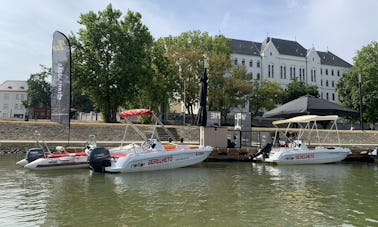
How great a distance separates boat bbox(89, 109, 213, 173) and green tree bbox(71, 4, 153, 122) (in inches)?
948

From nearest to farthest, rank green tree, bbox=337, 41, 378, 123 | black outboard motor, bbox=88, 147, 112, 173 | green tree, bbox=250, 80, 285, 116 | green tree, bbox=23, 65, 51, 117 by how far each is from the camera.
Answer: black outboard motor, bbox=88, 147, 112, 173
green tree, bbox=337, 41, 378, 123
green tree, bbox=250, 80, 285, 116
green tree, bbox=23, 65, 51, 117

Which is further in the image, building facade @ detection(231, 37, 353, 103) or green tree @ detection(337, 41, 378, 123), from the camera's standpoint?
building facade @ detection(231, 37, 353, 103)

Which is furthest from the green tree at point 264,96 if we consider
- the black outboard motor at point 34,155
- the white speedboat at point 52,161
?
the black outboard motor at point 34,155

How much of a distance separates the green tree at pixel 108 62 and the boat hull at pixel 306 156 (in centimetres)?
2500

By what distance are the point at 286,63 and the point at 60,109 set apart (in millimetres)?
78931

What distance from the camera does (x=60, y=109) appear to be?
19125mm

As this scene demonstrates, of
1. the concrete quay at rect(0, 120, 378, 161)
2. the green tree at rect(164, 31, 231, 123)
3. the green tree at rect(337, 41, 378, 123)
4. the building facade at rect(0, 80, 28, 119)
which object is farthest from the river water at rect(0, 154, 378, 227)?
the building facade at rect(0, 80, 28, 119)

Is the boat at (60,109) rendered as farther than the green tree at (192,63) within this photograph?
No

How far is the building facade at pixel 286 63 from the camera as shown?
86669 mm

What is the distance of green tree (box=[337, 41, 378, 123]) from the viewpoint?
58.1m

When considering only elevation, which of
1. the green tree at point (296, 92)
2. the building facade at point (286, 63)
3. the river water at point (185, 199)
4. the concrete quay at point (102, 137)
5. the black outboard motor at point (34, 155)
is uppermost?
the building facade at point (286, 63)

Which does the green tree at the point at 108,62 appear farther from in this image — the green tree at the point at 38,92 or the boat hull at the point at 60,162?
the green tree at the point at 38,92

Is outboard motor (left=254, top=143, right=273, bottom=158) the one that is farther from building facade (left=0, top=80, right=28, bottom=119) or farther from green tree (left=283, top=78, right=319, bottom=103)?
building facade (left=0, top=80, right=28, bottom=119)

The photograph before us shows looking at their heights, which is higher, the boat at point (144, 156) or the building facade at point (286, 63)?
the building facade at point (286, 63)
